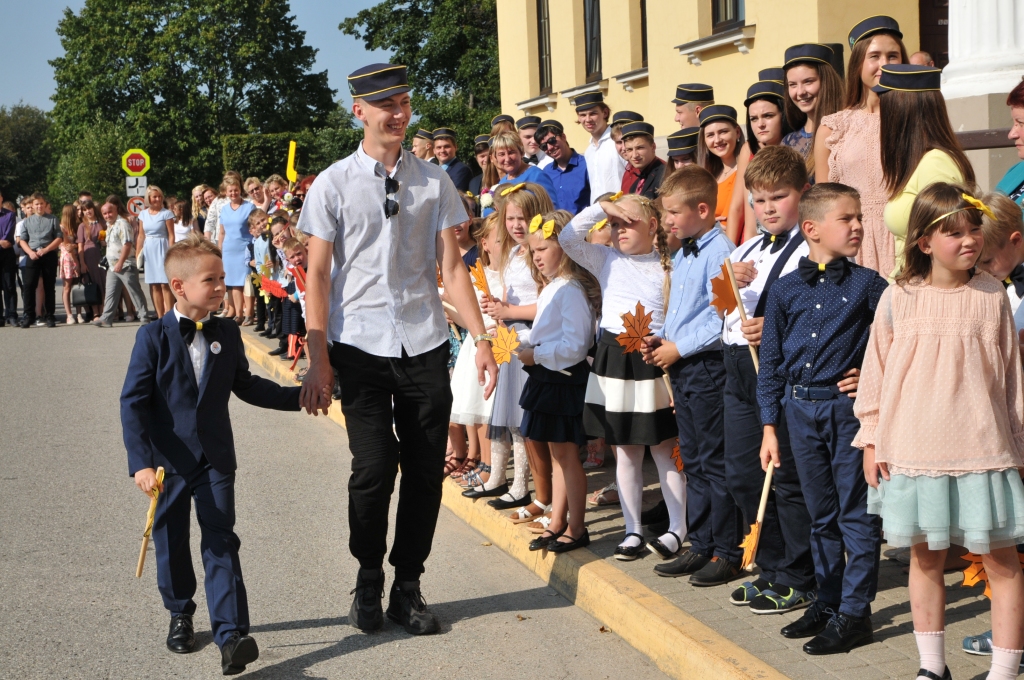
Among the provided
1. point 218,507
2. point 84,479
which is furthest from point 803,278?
point 84,479

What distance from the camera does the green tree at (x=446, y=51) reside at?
40.8 metres

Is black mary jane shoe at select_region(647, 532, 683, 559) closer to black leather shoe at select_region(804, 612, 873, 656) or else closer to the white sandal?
the white sandal

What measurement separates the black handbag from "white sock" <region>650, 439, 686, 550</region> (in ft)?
53.4

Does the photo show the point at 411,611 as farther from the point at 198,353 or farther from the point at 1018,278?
the point at 1018,278

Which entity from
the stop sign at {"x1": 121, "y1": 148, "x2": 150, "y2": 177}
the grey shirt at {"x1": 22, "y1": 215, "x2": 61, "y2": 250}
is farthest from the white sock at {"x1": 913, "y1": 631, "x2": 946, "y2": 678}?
the stop sign at {"x1": 121, "y1": 148, "x2": 150, "y2": 177}

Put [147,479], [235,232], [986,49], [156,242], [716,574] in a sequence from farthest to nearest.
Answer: [156,242] → [235,232] → [986,49] → [716,574] → [147,479]

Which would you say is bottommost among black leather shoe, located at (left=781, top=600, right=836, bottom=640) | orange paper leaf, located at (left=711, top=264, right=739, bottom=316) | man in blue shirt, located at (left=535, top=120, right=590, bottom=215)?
black leather shoe, located at (left=781, top=600, right=836, bottom=640)

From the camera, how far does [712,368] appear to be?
17.7 feet

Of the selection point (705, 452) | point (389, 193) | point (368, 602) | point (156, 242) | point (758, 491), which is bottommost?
point (368, 602)

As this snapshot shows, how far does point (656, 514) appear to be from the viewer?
21.0 feet

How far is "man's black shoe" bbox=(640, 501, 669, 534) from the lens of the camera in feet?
20.9

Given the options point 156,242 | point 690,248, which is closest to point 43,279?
point 156,242

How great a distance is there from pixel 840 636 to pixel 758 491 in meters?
0.90

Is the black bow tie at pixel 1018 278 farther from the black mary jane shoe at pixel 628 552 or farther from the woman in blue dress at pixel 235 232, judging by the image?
the woman in blue dress at pixel 235 232
